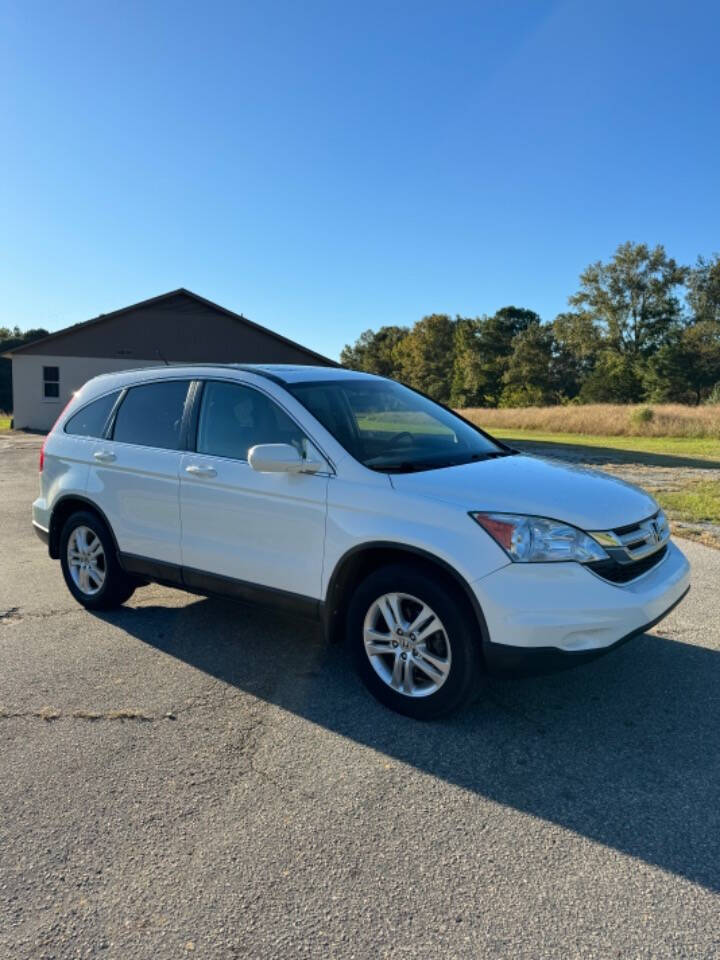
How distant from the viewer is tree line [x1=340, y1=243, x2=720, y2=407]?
58906 mm

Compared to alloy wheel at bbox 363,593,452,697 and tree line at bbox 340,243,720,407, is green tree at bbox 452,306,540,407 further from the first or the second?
alloy wheel at bbox 363,593,452,697

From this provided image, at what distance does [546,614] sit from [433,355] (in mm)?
86797

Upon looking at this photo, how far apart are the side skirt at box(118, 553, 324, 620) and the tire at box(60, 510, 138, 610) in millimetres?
220

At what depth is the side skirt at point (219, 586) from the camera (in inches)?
155

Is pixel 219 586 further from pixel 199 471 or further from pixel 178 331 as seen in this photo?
pixel 178 331

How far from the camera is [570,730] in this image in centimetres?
354

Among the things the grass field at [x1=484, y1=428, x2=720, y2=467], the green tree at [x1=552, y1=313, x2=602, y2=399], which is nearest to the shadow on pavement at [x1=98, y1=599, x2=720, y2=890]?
the grass field at [x1=484, y1=428, x2=720, y2=467]

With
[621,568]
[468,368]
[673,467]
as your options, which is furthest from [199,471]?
[468,368]

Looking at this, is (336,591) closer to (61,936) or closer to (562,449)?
(61,936)

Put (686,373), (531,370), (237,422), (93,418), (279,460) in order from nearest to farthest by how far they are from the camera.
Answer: (279,460) → (237,422) → (93,418) → (686,373) → (531,370)

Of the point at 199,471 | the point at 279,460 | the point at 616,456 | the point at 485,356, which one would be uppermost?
the point at 485,356

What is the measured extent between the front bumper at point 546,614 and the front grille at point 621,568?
0.05 metres

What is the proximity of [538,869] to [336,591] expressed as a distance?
169 cm

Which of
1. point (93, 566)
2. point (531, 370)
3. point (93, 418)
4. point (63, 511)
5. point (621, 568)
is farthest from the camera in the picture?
point (531, 370)
